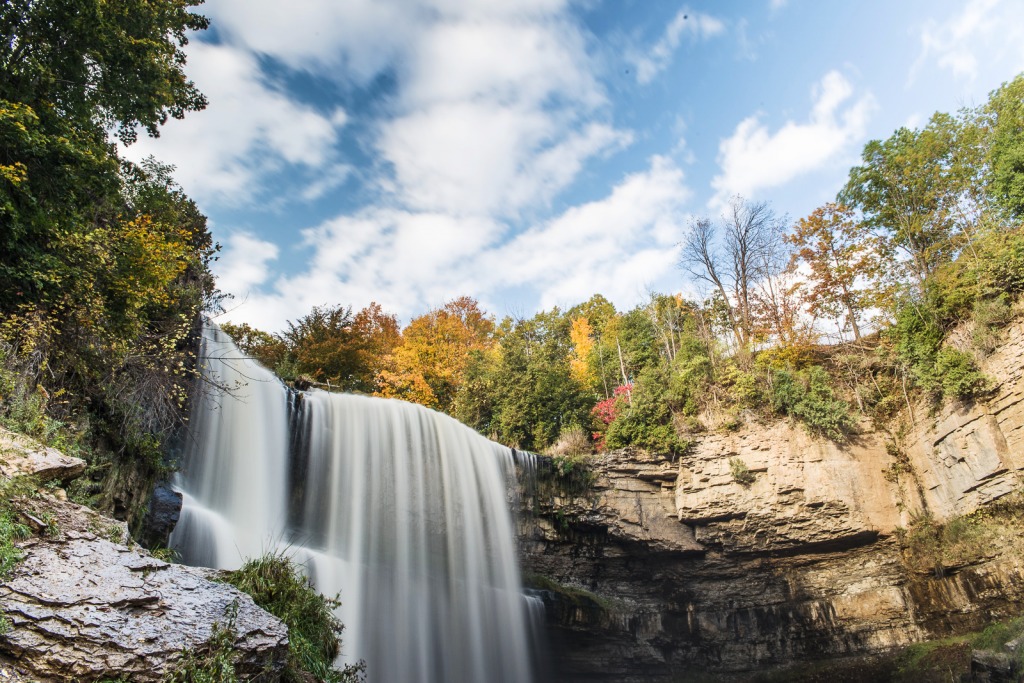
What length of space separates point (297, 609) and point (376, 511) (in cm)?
740

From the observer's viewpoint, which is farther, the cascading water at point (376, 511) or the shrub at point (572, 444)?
the shrub at point (572, 444)

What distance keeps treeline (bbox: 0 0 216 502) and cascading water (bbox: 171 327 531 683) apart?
2267 millimetres

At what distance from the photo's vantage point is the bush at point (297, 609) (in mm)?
6250

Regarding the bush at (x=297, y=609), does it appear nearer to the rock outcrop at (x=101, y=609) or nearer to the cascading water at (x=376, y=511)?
the rock outcrop at (x=101, y=609)

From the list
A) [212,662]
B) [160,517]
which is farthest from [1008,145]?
[160,517]

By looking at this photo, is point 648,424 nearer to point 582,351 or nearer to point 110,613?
point 582,351

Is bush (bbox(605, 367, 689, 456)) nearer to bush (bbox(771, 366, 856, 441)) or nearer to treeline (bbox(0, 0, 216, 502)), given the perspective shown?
bush (bbox(771, 366, 856, 441))

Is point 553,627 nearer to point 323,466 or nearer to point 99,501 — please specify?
point 323,466

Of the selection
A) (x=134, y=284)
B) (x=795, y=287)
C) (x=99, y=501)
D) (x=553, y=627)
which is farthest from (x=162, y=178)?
(x=795, y=287)

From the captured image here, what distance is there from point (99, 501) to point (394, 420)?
813 cm

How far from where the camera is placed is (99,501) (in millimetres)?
7832

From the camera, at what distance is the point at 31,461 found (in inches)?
195

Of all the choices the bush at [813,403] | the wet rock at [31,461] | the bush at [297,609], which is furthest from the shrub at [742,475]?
the wet rock at [31,461]

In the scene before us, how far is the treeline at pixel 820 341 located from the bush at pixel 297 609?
39.3ft
